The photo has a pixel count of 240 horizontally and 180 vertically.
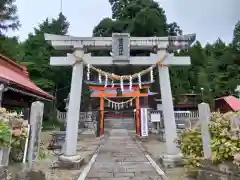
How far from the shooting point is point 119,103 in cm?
1823

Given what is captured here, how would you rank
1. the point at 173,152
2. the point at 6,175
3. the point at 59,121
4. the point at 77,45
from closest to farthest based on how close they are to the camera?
the point at 6,175 → the point at 173,152 → the point at 77,45 → the point at 59,121

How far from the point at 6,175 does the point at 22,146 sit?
0.87 metres

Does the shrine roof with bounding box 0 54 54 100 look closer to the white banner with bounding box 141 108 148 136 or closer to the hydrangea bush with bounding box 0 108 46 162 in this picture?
the hydrangea bush with bounding box 0 108 46 162

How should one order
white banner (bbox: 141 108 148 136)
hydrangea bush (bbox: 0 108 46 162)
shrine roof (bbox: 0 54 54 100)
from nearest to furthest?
hydrangea bush (bbox: 0 108 46 162) → shrine roof (bbox: 0 54 54 100) → white banner (bbox: 141 108 148 136)

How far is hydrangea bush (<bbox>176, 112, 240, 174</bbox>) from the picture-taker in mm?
4301

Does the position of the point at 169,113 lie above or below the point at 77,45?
below

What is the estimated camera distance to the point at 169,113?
7.90 metres

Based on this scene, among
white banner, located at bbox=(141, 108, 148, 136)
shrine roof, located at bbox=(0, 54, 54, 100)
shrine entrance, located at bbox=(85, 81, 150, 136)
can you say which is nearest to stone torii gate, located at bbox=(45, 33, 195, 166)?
shrine roof, located at bbox=(0, 54, 54, 100)

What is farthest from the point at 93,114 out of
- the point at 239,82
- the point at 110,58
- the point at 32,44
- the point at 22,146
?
the point at 22,146

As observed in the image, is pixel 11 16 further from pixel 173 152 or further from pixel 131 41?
pixel 173 152

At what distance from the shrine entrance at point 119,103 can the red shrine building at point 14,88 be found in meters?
4.97

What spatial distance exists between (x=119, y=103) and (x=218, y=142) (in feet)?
44.8

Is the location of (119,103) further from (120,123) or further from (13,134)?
(13,134)

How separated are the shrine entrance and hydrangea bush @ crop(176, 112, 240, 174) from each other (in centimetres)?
1007
